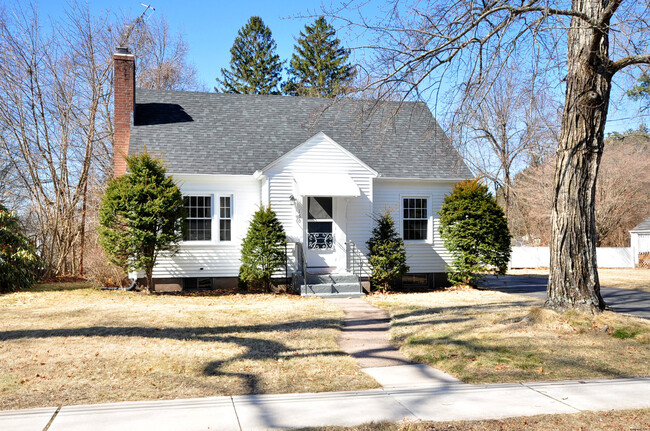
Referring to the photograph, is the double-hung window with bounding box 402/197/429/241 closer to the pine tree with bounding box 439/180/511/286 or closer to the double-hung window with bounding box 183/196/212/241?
the pine tree with bounding box 439/180/511/286

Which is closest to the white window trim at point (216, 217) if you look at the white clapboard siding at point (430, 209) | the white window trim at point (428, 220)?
the white clapboard siding at point (430, 209)

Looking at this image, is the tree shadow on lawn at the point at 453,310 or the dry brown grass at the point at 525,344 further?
the tree shadow on lawn at the point at 453,310

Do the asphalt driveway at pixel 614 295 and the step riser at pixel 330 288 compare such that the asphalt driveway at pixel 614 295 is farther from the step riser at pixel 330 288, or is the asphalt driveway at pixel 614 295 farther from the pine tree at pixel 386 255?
the step riser at pixel 330 288

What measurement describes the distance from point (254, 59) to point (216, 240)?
28481 millimetres

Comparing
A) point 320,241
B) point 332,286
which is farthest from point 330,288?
point 320,241

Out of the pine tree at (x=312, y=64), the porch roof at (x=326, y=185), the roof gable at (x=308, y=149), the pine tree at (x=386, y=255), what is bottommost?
the pine tree at (x=386, y=255)

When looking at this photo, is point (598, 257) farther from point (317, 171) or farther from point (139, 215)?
point (139, 215)

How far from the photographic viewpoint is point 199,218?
50.8 ft

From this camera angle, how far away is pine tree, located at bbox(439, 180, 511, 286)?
50.4 ft

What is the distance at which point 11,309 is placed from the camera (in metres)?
11.6

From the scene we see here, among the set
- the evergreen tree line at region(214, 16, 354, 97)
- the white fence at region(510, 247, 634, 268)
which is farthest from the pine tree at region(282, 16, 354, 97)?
the white fence at region(510, 247, 634, 268)

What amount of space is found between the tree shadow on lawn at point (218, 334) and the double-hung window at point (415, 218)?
291 inches

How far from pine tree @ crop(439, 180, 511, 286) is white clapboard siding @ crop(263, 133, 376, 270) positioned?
8.68 ft

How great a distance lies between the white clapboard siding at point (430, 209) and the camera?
16.7 metres
